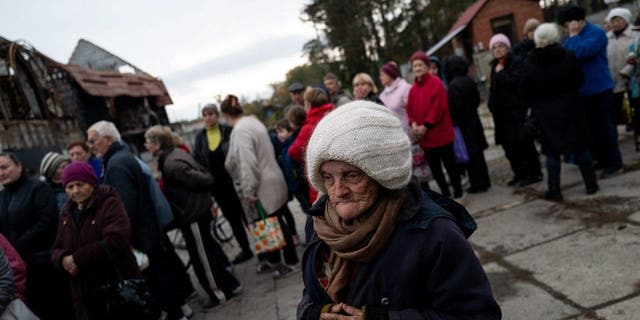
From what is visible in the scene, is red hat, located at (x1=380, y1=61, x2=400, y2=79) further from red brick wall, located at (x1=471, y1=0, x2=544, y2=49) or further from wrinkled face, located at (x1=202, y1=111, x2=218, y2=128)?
red brick wall, located at (x1=471, y1=0, x2=544, y2=49)

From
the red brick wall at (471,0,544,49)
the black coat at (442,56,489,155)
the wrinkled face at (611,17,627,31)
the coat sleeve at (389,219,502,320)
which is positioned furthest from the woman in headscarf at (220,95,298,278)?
the red brick wall at (471,0,544,49)

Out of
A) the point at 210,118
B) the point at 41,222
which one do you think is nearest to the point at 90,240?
the point at 41,222

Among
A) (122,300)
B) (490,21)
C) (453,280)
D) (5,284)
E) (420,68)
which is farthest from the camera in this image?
(490,21)

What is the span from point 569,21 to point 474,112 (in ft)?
4.80

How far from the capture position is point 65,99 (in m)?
19.4

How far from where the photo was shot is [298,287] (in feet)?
15.9

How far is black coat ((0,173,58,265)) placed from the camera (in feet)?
13.7

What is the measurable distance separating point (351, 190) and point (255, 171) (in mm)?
3548

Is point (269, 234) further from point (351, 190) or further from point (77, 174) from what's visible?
point (351, 190)

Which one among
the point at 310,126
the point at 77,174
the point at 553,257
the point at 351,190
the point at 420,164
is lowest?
the point at 553,257

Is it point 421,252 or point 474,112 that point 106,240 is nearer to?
point 421,252

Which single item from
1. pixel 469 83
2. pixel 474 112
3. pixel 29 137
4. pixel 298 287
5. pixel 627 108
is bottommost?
pixel 298 287

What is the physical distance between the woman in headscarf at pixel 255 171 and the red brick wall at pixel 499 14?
2956cm

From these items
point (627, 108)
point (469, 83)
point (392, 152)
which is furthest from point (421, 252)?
point (627, 108)
